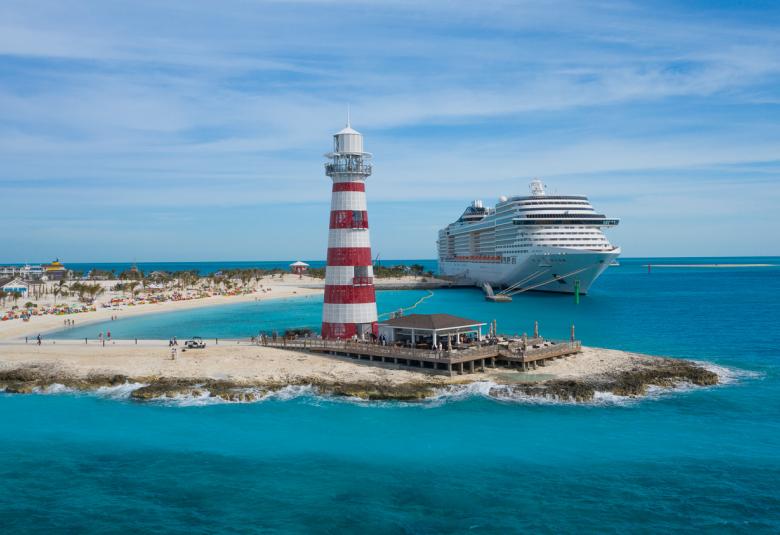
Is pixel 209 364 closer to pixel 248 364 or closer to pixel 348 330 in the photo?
pixel 248 364

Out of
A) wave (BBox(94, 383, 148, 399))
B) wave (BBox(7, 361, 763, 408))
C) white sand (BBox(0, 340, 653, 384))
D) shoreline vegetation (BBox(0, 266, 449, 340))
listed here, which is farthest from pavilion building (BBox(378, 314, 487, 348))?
shoreline vegetation (BBox(0, 266, 449, 340))

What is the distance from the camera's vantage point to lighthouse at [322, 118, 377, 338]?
35281mm

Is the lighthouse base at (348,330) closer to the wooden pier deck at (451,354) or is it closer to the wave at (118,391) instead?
the wooden pier deck at (451,354)

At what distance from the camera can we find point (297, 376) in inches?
1251

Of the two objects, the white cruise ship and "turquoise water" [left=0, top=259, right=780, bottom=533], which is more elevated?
the white cruise ship

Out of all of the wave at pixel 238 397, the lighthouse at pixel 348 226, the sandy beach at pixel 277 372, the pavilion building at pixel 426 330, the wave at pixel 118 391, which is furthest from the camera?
the lighthouse at pixel 348 226

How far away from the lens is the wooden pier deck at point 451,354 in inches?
1266

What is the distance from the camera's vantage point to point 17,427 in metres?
24.5

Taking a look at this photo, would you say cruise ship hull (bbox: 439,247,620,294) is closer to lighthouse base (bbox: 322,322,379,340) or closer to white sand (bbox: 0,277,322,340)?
white sand (bbox: 0,277,322,340)

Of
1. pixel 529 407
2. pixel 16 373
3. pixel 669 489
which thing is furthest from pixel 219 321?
pixel 669 489

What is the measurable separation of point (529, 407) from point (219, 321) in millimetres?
43640

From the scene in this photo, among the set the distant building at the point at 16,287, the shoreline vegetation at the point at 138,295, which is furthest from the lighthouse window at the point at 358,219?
the distant building at the point at 16,287

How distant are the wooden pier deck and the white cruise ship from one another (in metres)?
47.0

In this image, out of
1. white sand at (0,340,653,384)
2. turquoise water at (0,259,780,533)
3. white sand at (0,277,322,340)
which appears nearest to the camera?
turquoise water at (0,259,780,533)
